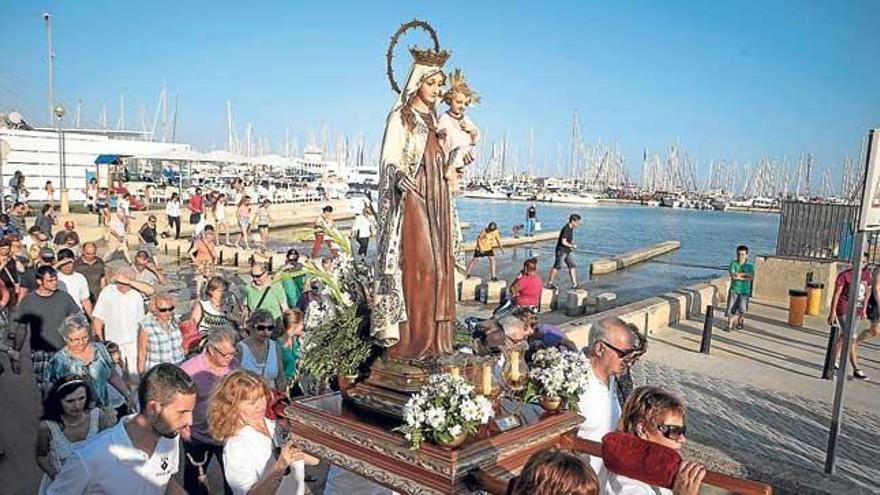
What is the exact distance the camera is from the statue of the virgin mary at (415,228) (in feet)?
13.3

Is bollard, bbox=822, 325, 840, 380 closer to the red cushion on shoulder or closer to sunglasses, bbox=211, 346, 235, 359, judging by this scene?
the red cushion on shoulder

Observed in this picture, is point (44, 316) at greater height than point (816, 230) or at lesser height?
lesser

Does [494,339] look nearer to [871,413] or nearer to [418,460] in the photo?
[418,460]

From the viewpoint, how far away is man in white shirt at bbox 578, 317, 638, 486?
438cm

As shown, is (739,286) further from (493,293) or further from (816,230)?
(816,230)

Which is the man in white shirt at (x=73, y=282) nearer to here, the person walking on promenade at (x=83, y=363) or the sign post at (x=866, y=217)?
the person walking on promenade at (x=83, y=363)

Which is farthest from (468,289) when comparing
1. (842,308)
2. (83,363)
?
(83,363)

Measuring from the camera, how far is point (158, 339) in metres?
6.15

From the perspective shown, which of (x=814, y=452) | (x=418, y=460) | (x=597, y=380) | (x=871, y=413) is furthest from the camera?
(x=871, y=413)

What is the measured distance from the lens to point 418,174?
4.11 m

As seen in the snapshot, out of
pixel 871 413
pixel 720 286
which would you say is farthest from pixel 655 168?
pixel 871 413

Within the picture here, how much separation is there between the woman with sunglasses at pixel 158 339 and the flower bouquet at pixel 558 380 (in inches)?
139

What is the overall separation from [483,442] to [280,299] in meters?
5.28

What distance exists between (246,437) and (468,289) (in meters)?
13.0
